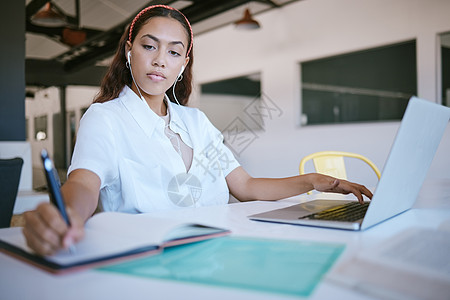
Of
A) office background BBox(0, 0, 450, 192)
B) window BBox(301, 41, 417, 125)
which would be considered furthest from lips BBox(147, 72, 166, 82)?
window BBox(301, 41, 417, 125)

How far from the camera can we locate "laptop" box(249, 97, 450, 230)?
0.83 meters

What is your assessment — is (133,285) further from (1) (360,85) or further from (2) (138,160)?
(1) (360,85)

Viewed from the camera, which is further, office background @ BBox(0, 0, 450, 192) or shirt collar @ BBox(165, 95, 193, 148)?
office background @ BBox(0, 0, 450, 192)

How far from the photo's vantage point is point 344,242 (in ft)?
2.63

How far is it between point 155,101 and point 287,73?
4787mm

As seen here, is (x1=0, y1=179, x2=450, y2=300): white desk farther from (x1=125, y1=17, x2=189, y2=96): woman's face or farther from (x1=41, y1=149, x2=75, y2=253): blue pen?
(x1=125, y1=17, x2=189, y2=96): woman's face

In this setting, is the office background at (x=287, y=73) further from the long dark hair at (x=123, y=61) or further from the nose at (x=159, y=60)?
the nose at (x=159, y=60)

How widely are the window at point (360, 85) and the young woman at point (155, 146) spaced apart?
3.80m

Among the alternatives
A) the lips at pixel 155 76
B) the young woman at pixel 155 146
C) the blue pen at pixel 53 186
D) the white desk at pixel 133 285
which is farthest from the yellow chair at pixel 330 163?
the blue pen at pixel 53 186

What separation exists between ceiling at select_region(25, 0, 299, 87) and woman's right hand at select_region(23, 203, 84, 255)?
516 centimetres

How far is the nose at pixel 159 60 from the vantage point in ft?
4.84

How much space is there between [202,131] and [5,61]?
9.09 ft

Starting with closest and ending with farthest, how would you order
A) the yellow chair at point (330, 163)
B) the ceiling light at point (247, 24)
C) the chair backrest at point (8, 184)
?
the chair backrest at point (8, 184), the yellow chair at point (330, 163), the ceiling light at point (247, 24)

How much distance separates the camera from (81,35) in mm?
6445
